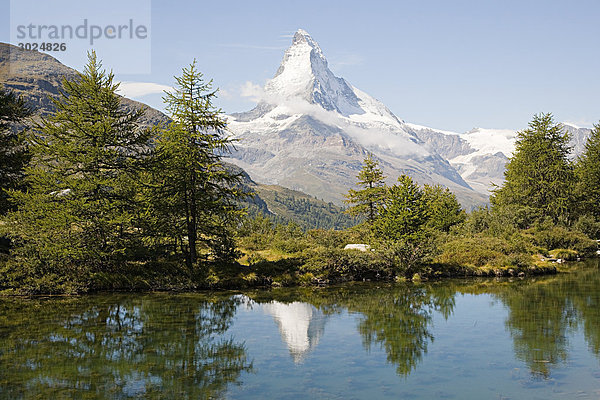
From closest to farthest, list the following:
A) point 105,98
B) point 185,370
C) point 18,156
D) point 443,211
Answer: point 185,370 < point 105,98 < point 18,156 < point 443,211

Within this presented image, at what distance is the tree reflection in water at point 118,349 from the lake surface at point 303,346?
0.18ft

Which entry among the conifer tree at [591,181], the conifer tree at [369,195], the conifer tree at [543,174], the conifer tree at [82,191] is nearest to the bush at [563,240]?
the conifer tree at [543,174]

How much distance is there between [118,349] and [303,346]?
292 inches

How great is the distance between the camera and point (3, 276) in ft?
96.2

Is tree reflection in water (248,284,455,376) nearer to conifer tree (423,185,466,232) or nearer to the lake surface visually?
the lake surface

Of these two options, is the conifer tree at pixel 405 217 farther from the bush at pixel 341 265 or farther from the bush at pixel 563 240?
the bush at pixel 563 240

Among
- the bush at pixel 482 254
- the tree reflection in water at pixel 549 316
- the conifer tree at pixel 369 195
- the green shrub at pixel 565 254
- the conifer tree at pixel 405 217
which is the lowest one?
the tree reflection in water at pixel 549 316

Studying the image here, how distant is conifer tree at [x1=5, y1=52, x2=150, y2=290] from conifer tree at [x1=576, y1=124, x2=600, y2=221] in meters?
65.8

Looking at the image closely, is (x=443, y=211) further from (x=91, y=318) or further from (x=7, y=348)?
(x=7, y=348)

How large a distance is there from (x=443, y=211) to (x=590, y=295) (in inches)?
1554

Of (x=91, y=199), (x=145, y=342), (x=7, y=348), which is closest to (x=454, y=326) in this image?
(x=145, y=342)

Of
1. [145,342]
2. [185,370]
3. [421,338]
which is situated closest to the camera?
[185,370]

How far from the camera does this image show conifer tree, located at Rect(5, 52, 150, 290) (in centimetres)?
2983

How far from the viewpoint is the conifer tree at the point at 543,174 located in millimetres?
70000
